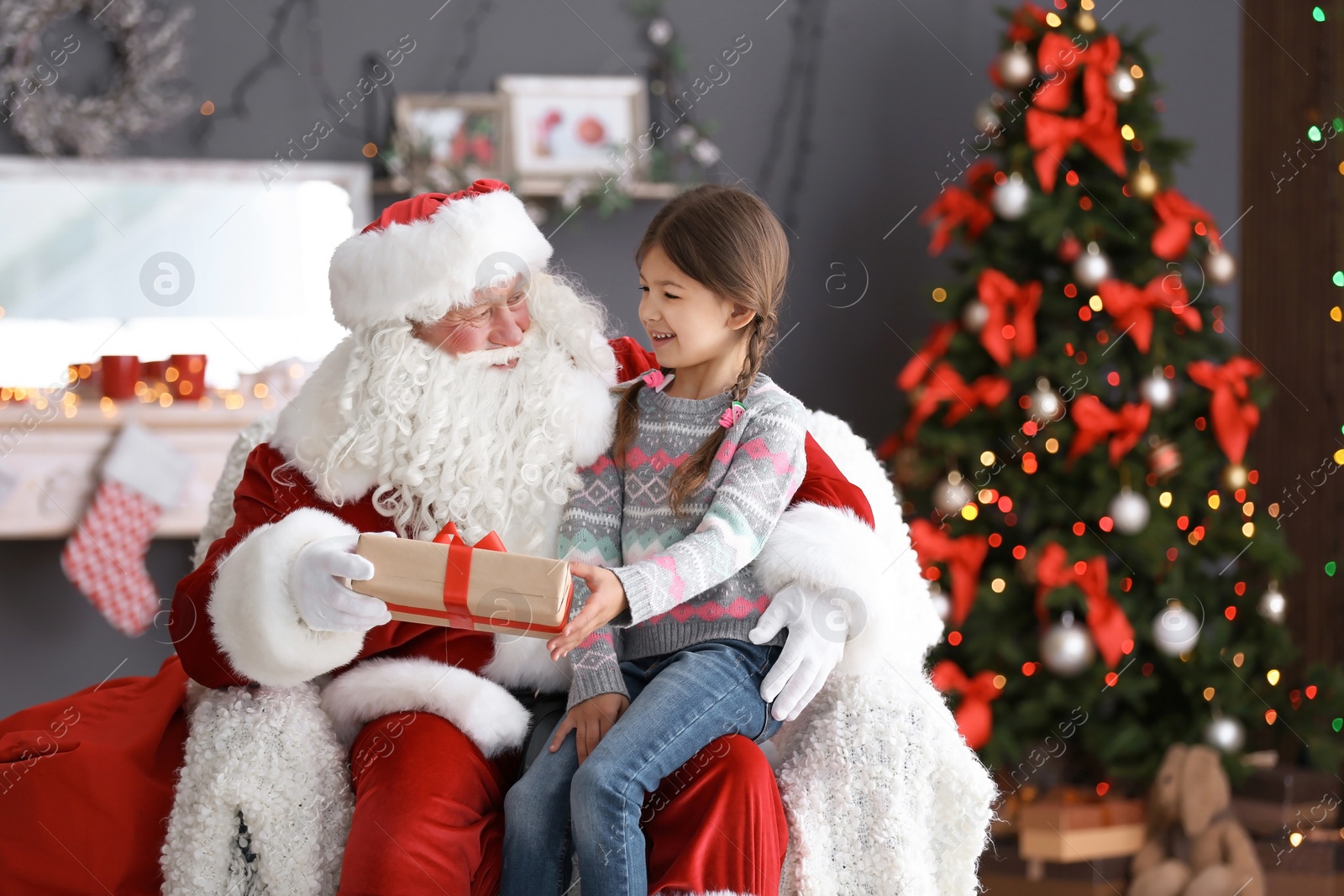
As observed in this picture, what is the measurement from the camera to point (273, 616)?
1.56 meters

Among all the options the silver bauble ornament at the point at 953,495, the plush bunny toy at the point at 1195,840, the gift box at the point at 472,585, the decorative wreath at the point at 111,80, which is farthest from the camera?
the decorative wreath at the point at 111,80

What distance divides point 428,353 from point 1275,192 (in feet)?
10.1

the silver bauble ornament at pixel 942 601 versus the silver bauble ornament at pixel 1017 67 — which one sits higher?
the silver bauble ornament at pixel 1017 67

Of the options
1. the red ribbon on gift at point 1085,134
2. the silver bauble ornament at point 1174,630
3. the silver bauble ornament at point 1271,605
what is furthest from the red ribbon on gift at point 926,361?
the silver bauble ornament at point 1271,605

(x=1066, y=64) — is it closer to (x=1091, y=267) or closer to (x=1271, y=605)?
(x=1091, y=267)

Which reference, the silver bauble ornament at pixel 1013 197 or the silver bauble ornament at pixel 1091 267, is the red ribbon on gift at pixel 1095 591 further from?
the silver bauble ornament at pixel 1013 197

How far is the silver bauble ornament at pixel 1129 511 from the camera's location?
3010 millimetres

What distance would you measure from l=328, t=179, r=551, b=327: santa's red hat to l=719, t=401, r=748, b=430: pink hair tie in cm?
43

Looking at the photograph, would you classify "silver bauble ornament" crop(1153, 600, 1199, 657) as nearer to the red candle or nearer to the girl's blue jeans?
the girl's blue jeans

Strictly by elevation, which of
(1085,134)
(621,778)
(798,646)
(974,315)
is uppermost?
(1085,134)

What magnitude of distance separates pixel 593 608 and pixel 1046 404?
2.03m

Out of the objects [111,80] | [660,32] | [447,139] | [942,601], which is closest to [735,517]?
[942,601]

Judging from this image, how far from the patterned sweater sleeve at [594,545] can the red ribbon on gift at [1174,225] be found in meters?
2.02

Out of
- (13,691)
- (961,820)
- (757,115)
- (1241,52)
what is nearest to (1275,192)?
(1241,52)
